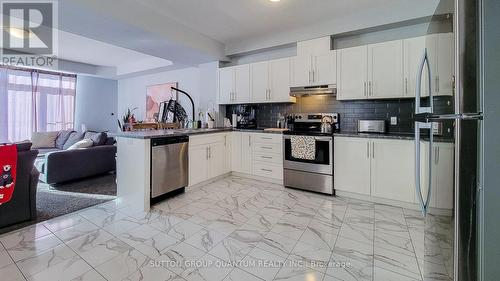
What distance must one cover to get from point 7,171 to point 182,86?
3.96 metres

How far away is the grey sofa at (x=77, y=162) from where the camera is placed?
12.1 ft

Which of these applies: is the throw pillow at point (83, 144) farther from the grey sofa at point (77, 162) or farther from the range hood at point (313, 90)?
the range hood at point (313, 90)

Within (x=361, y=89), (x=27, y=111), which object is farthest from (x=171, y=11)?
(x=27, y=111)

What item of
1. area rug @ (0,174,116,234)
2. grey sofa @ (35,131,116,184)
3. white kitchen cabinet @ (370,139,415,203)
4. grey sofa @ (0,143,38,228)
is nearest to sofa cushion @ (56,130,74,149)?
grey sofa @ (35,131,116,184)

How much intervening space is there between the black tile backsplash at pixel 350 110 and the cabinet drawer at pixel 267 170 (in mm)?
884

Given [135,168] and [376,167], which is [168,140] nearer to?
[135,168]

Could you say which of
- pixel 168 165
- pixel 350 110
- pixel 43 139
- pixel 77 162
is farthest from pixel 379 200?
pixel 43 139

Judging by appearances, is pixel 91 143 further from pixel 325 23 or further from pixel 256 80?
pixel 325 23

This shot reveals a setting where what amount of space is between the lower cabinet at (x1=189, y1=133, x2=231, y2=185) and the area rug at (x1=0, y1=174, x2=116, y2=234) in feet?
4.03

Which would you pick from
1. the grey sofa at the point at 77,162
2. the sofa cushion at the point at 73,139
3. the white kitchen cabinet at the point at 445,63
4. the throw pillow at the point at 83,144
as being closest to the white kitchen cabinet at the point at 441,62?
the white kitchen cabinet at the point at 445,63

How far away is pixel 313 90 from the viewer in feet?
11.9

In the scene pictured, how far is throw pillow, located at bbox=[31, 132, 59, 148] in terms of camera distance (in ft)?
17.4

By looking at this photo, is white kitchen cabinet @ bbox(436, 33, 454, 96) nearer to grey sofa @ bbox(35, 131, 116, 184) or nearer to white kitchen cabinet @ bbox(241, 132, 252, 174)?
white kitchen cabinet @ bbox(241, 132, 252, 174)

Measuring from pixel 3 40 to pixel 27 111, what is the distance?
210 cm
